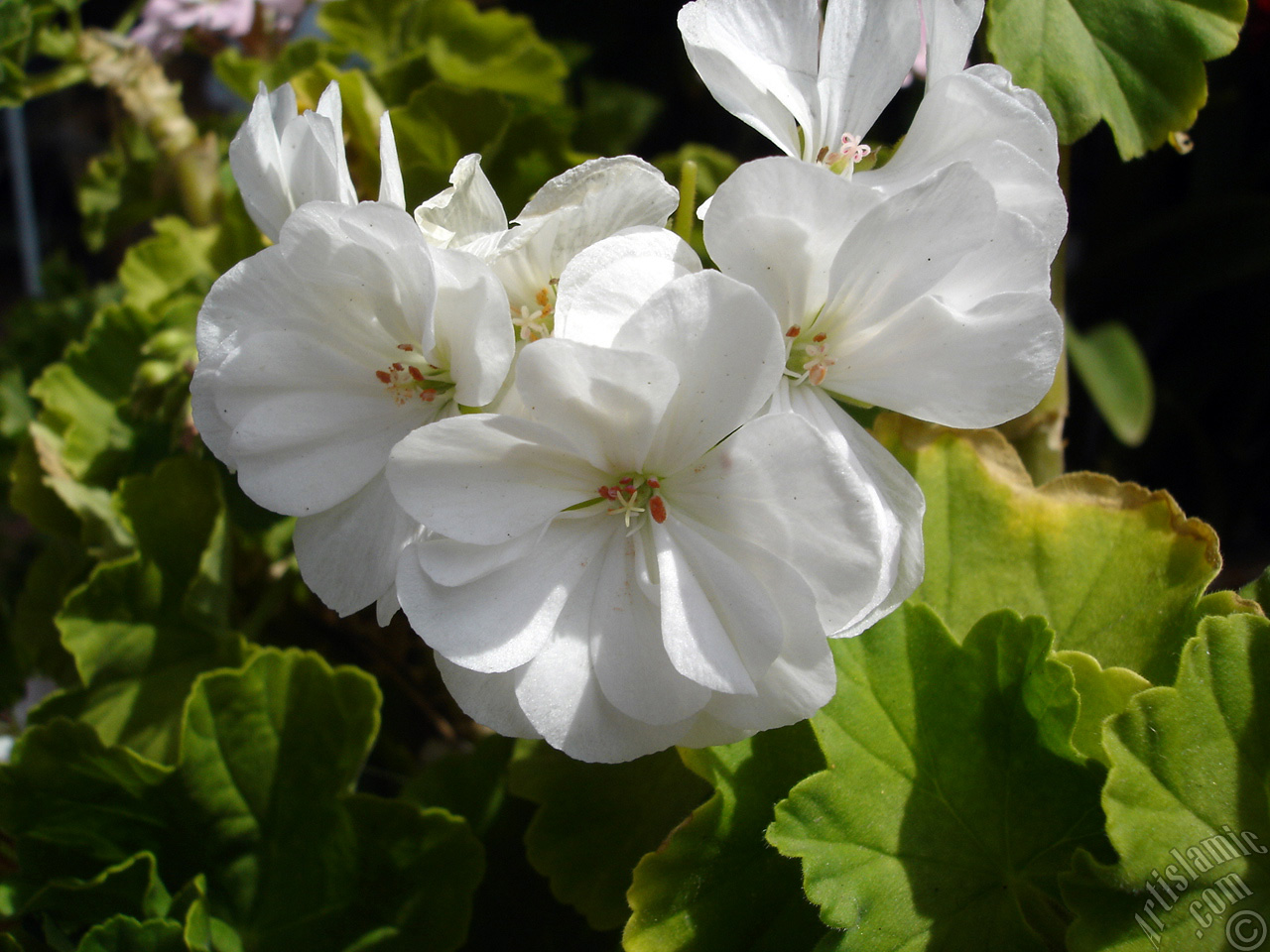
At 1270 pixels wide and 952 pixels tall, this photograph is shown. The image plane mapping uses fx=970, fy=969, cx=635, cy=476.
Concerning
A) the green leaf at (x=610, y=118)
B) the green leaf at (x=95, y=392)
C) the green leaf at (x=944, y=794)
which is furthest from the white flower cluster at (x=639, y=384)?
the green leaf at (x=610, y=118)

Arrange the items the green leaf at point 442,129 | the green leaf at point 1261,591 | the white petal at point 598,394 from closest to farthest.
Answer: the white petal at point 598,394
the green leaf at point 1261,591
the green leaf at point 442,129

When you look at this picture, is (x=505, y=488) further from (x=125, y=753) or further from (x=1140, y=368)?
(x=1140, y=368)

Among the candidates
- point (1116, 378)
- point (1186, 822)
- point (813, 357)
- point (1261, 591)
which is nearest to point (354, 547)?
point (813, 357)

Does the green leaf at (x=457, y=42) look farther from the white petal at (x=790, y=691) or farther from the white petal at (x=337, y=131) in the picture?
the white petal at (x=790, y=691)

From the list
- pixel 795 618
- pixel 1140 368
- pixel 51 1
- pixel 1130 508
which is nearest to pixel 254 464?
pixel 795 618

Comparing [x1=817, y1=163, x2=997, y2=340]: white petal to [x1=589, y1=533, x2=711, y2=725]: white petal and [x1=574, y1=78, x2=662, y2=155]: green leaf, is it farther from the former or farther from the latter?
[x1=574, y1=78, x2=662, y2=155]: green leaf

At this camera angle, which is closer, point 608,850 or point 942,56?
point 942,56

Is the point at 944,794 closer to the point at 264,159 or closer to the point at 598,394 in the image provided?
the point at 598,394
